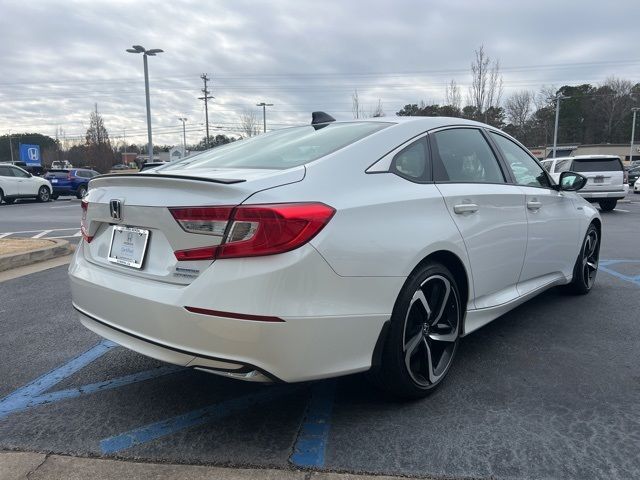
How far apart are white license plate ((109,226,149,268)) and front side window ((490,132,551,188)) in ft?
8.91

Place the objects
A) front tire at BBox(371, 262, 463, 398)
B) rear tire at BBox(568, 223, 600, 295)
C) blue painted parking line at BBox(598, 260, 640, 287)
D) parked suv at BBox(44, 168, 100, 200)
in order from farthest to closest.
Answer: parked suv at BBox(44, 168, 100, 200) < blue painted parking line at BBox(598, 260, 640, 287) < rear tire at BBox(568, 223, 600, 295) < front tire at BBox(371, 262, 463, 398)

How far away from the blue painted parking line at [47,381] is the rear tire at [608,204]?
15.7 metres

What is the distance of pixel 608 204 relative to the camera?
51.9 ft

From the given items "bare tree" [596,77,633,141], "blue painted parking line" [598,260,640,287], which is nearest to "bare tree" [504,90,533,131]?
"bare tree" [596,77,633,141]

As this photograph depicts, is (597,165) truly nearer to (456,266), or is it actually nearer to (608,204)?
(608,204)

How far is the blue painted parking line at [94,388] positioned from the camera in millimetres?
2984

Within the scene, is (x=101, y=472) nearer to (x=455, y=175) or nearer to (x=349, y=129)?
(x=349, y=129)

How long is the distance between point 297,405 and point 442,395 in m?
0.84

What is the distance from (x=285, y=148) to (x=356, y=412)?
158 cm

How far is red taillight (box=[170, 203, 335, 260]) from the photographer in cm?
216

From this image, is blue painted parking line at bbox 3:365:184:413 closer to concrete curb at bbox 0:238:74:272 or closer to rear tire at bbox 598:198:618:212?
concrete curb at bbox 0:238:74:272

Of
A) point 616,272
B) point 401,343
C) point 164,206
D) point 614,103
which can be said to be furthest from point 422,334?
point 614,103

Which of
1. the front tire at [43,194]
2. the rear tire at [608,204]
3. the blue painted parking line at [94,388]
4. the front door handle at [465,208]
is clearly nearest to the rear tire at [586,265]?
the front door handle at [465,208]

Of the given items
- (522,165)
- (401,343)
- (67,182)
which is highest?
(522,165)
